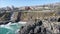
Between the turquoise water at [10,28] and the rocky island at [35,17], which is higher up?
the rocky island at [35,17]

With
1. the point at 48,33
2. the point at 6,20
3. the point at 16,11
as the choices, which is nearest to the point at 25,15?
the point at 16,11

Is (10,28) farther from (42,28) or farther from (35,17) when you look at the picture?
(42,28)

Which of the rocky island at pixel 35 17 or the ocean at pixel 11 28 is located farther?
the ocean at pixel 11 28

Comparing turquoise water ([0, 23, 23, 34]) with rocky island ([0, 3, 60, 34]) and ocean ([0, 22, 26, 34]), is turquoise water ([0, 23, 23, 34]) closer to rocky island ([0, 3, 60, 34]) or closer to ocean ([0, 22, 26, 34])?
ocean ([0, 22, 26, 34])

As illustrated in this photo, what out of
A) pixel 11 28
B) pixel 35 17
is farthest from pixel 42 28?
pixel 11 28

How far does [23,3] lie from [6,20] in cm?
102

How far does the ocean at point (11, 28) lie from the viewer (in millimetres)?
5147

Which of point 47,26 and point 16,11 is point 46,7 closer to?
point 47,26

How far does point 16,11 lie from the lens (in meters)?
5.37

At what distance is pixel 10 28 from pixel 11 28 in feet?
0.18

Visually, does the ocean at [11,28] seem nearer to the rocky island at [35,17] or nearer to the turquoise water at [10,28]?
the turquoise water at [10,28]

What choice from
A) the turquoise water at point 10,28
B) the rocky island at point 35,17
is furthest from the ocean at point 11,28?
the rocky island at point 35,17

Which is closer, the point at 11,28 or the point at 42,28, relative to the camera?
the point at 42,28

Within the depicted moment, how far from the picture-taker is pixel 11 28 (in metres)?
5.19
